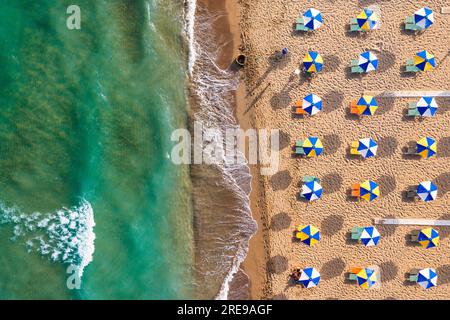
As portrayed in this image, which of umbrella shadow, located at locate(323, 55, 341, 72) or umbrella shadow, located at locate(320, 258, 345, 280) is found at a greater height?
umbrella shadow, located at locate(323, 55, 341, 72)

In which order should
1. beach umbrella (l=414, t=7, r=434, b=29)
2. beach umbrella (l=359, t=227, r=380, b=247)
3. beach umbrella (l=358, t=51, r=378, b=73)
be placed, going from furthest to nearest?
beach umbrella (l=359, t=227, r=380, b=247) → beach umbrella (l=358, t=51, r=378, b=73) → beach umbrella (l=414, t=7, r=434, b=29)

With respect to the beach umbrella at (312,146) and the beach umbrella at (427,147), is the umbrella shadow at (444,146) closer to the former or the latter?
the beach umbrella at (427,147)

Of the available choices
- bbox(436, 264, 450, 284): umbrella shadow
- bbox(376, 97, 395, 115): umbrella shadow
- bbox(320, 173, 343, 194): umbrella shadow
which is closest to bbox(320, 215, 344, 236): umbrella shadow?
bbox(320, 173, 343, 194): umbrella shadow

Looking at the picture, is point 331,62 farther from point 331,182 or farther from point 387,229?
point 387,229

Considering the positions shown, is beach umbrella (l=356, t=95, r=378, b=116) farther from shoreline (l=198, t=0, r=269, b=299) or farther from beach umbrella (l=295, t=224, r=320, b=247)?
beach umbrella (l=295, t=224, r=320, b=247)

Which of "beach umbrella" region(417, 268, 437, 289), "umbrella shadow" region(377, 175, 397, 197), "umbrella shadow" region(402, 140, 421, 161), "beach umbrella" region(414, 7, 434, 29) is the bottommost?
"beach umbrella" region(417, 268, 437, 289)

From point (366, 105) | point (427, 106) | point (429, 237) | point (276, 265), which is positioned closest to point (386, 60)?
point (366, 105)
